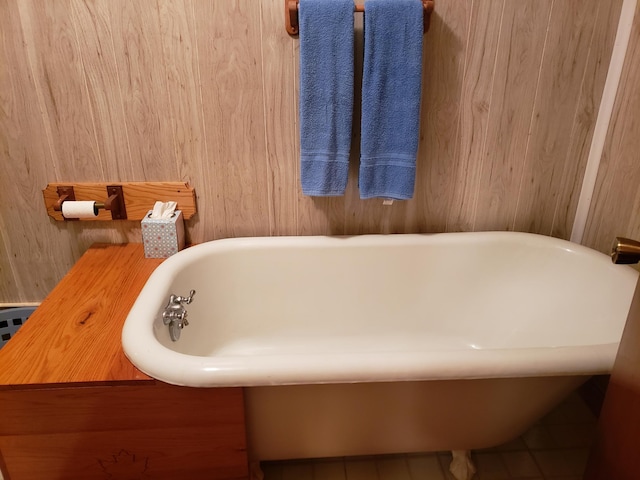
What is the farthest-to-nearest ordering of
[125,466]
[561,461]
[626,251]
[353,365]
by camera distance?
[561,461], [125,466], [353,365], [626,251]

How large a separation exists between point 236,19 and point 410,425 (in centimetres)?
128

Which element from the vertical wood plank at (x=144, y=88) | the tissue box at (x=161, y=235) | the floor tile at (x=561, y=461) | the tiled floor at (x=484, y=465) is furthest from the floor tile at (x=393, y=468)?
the vertical wood plank at (x=144, y=88)

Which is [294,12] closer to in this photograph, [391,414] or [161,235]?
[161,235]

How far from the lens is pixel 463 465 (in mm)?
1389

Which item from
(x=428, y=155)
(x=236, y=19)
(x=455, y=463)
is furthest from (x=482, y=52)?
(x=455, y=463)

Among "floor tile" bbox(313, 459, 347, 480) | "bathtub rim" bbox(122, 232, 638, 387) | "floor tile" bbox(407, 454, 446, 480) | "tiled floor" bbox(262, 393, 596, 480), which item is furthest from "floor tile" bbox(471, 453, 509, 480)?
"bathtub rim" bbox(122, 232, 638, 387)

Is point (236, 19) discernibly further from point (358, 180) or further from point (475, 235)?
point (475, 235)

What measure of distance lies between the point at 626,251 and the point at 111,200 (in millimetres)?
1448

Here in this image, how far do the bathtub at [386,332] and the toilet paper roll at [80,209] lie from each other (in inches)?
12.4

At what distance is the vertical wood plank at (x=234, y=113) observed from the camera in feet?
4.60

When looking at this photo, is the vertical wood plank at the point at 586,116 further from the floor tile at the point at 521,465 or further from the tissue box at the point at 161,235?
the tissue box at the point at 161,235

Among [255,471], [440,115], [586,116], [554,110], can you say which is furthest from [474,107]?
[255,471]

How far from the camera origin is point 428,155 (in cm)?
160

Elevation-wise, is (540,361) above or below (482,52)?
below
